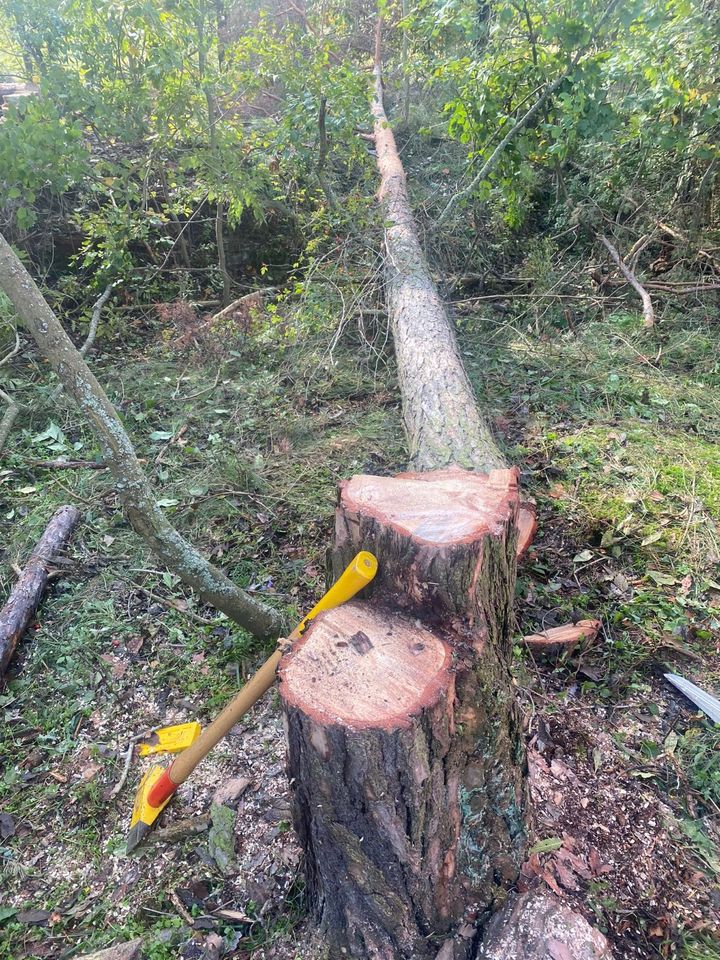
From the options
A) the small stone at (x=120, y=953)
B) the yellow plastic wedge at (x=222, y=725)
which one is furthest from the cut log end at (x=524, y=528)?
the small stone at (x=120, y=953)

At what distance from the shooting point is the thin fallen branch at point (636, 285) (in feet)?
12.8

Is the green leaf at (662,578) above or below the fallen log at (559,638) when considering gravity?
above

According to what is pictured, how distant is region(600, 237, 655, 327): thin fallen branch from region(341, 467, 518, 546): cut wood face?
289cm

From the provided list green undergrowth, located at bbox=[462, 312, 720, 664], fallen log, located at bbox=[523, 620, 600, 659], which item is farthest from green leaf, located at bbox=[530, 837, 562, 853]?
green undergrowth, located at bbox=[462, 312, 720, 664]

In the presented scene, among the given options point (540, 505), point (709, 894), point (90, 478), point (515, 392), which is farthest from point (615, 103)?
point (709, 894)

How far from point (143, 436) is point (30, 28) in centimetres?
289

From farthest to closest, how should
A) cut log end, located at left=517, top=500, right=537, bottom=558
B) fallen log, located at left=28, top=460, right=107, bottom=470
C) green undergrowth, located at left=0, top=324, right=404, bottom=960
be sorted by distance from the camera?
fallen log, located at left=28, top=460, right=107, bottom=470 → cut log end, located at left=517, top=500, right=537, bottom=558 → green undergrowth, located at left=0, top=324, right=404, bottom=960

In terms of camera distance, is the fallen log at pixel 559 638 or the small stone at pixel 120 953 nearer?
the small stone at pixel 120 953

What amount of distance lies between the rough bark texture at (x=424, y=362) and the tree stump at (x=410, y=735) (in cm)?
71

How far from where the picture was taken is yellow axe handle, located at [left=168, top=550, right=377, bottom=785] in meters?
1.38

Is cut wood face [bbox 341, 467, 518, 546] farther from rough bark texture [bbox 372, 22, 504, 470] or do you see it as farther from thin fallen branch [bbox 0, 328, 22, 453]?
thin fallen branch [bbox 0, 328, 22, 453]

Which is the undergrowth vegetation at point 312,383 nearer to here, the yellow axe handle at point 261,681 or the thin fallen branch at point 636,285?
the thin fallen branch at point 636,285

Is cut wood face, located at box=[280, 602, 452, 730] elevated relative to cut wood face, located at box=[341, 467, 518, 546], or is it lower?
lower

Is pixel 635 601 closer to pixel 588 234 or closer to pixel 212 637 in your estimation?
pixel 212 637
